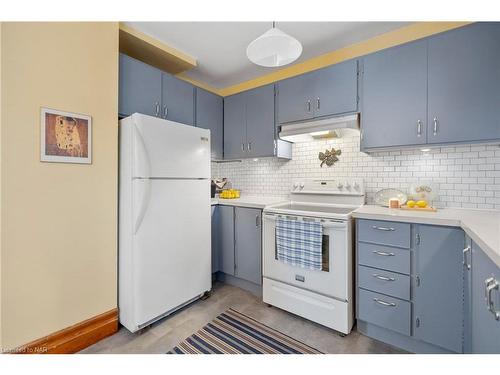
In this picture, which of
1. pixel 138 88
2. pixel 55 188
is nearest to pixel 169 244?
pixel 55 188

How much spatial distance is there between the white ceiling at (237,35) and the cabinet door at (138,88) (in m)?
0.35

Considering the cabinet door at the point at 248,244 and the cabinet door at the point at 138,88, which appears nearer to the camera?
the cabinet door at the point at 138,88

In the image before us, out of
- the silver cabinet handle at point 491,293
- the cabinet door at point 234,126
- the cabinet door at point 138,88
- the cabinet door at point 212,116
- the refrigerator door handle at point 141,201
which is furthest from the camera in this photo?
the cabinet door at point 234,126

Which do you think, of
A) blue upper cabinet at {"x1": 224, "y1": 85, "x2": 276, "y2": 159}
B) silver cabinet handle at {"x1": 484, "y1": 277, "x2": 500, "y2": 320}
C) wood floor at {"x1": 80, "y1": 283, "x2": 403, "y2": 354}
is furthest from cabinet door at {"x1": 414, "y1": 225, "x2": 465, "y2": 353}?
blue upper cabinet at {"x1": 224, "y1": 85, "x2": 276, "y2": 159}

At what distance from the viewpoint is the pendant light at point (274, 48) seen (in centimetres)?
146

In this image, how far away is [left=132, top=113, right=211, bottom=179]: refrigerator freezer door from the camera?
183 cm

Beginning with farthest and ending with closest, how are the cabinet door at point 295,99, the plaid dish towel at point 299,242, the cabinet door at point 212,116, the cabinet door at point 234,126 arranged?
the cabinet door at point 234,126
the cabinet door at point 212,116
the cabinet door at point 295,99
the plaid dish towel at point 299,242

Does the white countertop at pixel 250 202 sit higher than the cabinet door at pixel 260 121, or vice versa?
the cabinet door at pixel 260 121

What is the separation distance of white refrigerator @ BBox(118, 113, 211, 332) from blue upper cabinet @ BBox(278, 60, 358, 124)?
3.28 ft

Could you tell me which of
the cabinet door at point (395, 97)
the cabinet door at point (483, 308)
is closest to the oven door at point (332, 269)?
the cabinet door at point (483, 308)

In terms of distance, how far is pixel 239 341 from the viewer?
1790mm

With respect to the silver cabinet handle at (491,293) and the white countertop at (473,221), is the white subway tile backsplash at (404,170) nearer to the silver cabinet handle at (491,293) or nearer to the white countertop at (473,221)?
the white countertop at (473,221)

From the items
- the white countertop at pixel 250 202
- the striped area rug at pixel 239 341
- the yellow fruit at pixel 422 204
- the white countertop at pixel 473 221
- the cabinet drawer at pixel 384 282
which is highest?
the yellow fruit at pixel 422 204

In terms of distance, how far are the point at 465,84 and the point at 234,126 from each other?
2.21m
